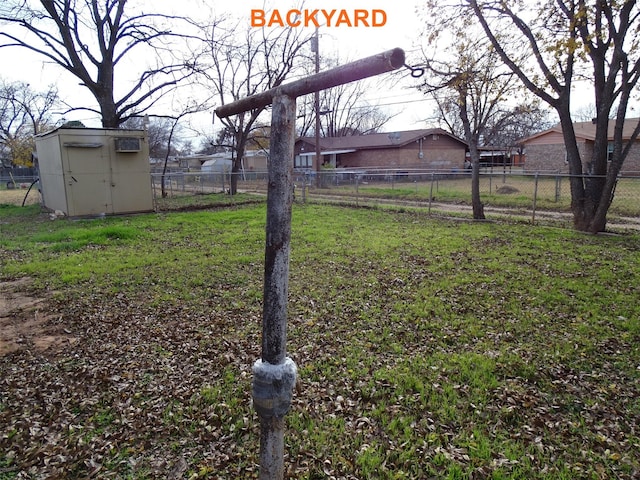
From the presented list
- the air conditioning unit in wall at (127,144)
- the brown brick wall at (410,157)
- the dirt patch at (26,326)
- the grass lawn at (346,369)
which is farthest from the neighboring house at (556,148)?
the dirt patch at (26,326)

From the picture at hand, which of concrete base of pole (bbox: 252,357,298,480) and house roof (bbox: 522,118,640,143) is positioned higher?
house roof (bbox: 522,118,640,143)

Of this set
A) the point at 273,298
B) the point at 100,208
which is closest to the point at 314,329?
the point at 273,298

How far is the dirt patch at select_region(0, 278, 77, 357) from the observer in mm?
3986

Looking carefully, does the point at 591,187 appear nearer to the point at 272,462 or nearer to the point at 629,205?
the point at 629,205

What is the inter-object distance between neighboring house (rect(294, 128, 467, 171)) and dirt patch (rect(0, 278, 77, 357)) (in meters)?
28.1

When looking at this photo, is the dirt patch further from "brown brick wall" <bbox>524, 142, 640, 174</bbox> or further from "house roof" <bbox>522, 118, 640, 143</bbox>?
"house roof" <bbox>522, 118, 640, 143</bbox>

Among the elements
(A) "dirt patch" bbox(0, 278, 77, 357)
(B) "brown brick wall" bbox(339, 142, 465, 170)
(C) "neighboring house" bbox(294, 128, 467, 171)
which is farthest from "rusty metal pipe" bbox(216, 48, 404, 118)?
(B) "brown brick wall" bbox(339, 142, 465, 170)

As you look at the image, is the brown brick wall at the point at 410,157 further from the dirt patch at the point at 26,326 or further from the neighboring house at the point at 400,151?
the dirt patch at the point at 26,326

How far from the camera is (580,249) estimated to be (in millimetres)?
7484

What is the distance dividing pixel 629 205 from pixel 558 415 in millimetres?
13021

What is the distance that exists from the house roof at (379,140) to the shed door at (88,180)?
25117 millimetres

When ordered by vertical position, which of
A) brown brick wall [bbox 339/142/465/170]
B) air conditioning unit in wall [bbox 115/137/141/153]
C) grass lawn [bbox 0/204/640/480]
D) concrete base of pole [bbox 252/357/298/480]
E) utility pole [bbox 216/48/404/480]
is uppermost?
brown brick wall [bbox 339/142/465/170]

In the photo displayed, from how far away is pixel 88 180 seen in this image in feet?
40.5

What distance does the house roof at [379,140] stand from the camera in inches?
1346
